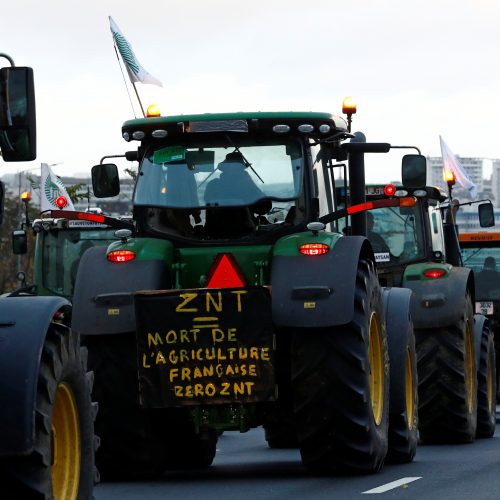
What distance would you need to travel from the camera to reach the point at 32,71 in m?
7.89

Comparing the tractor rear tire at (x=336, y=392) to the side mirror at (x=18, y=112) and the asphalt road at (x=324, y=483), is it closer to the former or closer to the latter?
the asphalt road at (x=324, y=483)

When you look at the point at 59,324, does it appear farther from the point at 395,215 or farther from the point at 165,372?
the point at 395,215

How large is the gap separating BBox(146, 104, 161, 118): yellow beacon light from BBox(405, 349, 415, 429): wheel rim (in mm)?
2932

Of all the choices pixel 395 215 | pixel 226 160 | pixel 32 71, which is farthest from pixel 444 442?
pixel 32 71

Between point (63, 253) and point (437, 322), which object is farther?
point (63, 253)

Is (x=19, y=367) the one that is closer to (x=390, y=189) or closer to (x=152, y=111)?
(x=152, y=111)

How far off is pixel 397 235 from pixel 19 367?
11616 mm

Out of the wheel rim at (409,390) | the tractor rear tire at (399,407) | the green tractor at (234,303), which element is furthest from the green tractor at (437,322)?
the green tractor at (234,303)

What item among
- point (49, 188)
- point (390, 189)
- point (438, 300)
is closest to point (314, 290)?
point (438, 300)

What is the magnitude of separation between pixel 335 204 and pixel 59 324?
229 inches

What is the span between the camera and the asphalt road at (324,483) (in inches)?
459

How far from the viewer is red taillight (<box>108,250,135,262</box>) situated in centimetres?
1286

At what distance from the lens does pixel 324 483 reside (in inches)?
489

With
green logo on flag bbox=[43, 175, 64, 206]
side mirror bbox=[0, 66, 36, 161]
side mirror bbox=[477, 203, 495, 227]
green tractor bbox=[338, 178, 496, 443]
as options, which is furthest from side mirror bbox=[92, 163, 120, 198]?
green logo on flag bbox=[43, 175, 64, 206]
